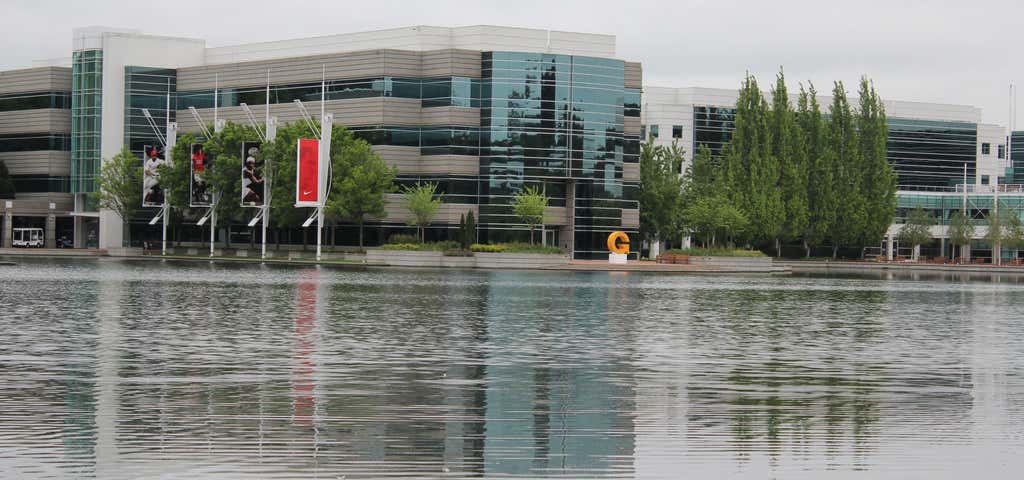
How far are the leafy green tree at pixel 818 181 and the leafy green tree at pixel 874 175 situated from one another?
357 cm

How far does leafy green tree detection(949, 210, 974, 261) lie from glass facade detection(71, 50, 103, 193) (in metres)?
83.7

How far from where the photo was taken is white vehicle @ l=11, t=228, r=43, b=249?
125 m

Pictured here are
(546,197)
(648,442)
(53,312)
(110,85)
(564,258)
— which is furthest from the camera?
(110,85)

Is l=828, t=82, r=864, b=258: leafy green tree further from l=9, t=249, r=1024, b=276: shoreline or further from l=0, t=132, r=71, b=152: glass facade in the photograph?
l=0, t=132, r=71, b=152: glass facade

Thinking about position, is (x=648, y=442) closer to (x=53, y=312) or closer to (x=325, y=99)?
(x=53, y=312)

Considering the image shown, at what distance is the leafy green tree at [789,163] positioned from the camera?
114 meters

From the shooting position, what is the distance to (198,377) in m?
22.0

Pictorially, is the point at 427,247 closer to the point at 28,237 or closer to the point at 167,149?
the point at 167,149

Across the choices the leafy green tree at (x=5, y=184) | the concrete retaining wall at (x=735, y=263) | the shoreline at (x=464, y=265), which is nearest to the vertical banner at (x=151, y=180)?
the shoreline at (x=464, y=265)

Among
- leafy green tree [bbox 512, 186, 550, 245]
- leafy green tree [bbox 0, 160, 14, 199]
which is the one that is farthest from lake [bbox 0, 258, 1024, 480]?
leafy green tree [bbox 0, 160, 14, 199]

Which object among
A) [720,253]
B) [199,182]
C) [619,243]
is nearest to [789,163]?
[720,253]

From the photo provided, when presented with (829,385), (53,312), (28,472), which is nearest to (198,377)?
(28,472)

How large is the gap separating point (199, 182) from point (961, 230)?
2926 inches

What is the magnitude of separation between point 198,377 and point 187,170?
9182 cm
